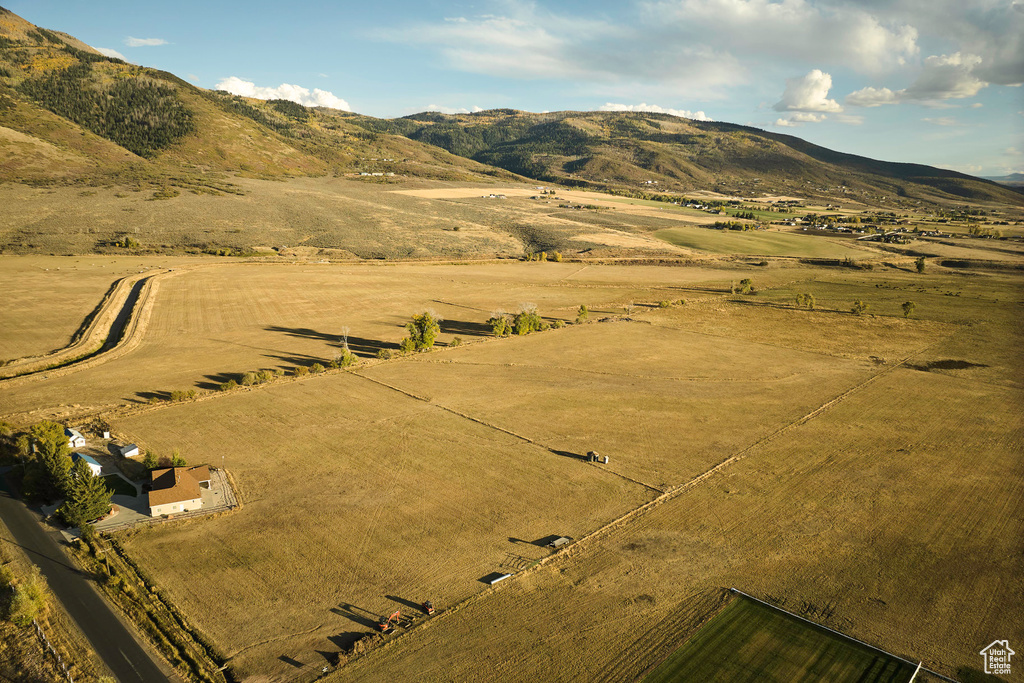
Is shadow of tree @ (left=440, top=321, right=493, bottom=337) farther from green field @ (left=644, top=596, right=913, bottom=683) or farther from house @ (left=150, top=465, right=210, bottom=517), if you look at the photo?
green field @ (left=644, top=596, right=913, bottom=683)

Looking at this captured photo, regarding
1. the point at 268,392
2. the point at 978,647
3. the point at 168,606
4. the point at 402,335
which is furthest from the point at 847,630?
the point at 402,335

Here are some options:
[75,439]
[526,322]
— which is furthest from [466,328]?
[75,439]

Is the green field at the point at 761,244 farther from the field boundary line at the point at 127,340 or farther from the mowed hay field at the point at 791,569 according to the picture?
the field boundary line at the point at 127,340

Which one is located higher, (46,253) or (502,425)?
(46,253)

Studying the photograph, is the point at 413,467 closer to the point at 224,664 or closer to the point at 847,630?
the point at 224,664

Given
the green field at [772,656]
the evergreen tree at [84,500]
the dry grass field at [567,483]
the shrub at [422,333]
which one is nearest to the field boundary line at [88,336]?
the dry grass field at [567,483]

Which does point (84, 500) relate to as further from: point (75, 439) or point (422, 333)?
point (422, 333)
